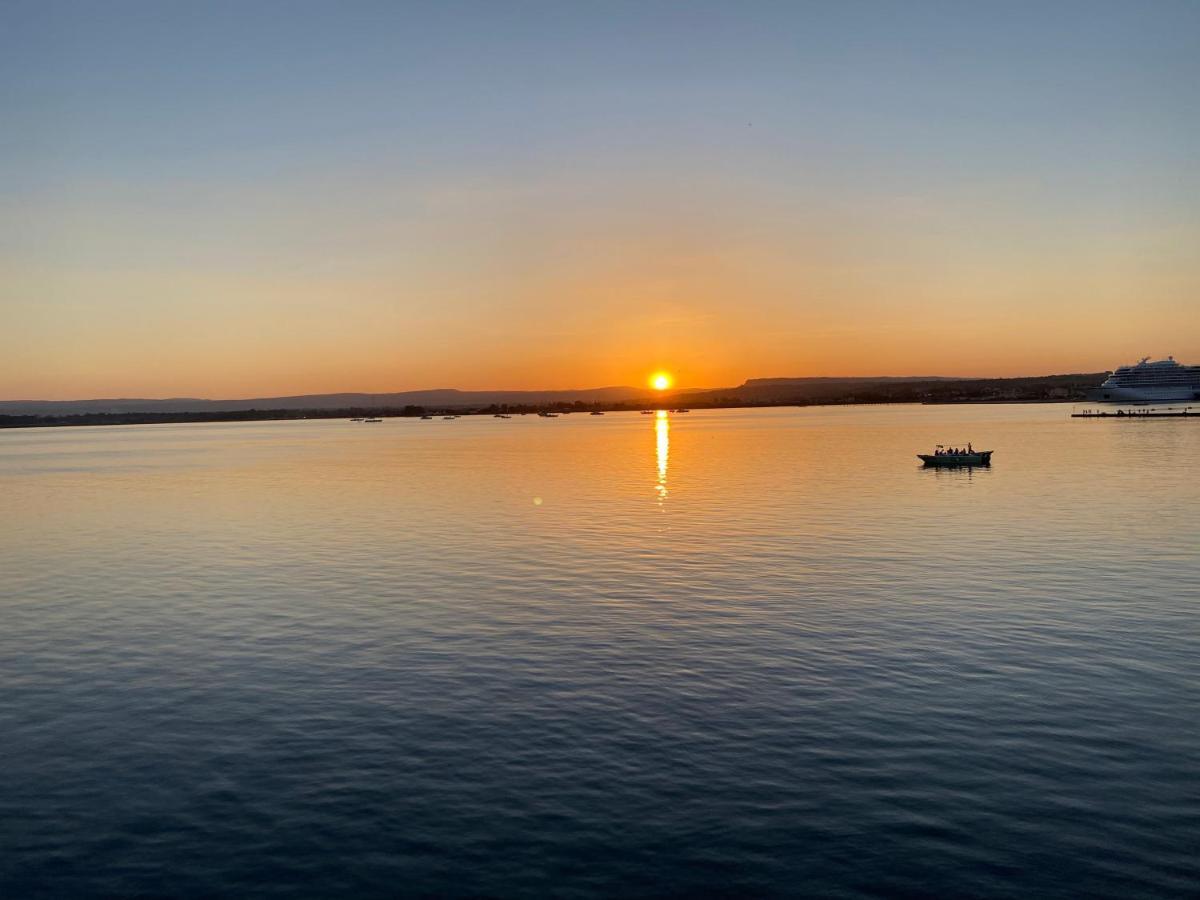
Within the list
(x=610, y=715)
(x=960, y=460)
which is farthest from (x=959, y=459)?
(x=610, y=715)

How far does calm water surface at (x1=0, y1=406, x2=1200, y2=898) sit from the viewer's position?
18062 mm

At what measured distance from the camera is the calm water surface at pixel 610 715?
711 inches

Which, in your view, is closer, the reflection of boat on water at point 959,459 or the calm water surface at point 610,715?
the calm water surface at point 610,715

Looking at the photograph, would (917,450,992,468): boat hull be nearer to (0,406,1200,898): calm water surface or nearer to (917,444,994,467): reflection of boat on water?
(917,444,994,467): reflection of boat on water

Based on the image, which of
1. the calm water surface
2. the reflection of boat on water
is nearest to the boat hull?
the reflection of boat on water

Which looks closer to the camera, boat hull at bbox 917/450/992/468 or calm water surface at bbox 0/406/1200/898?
calm water surface at bbox 0/406/1200/898

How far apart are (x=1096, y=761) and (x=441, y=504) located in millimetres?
73416

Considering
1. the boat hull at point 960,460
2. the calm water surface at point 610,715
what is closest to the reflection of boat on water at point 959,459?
the boat hull at point 960,460

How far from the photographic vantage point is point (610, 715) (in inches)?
1036

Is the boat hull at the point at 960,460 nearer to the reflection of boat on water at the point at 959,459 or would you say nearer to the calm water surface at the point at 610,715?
the reflection of boat on water at the point at 959,459

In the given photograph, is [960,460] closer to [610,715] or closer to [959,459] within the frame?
[959,459]

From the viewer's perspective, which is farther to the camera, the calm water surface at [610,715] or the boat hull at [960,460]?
the boat hull at [960,460]

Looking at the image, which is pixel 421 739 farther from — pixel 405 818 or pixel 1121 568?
pixel 1121 568

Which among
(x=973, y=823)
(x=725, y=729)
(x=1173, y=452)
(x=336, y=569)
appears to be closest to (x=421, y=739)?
(x=725, y=729)
